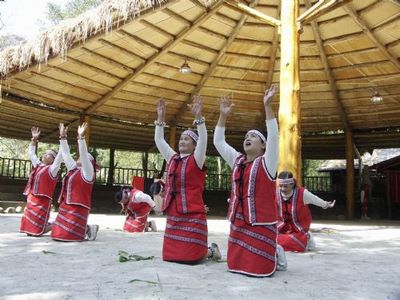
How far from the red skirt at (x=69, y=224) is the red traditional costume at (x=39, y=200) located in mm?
498

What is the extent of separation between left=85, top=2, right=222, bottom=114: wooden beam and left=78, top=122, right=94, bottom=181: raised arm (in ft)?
12.4

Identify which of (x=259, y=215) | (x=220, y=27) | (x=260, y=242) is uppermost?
(x=220, y=27)

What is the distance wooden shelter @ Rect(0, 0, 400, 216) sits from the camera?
629 cm

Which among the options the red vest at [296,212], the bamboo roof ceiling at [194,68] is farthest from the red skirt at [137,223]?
the bamboo roof ceiling at [194,68]

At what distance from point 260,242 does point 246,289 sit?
0.50 metres

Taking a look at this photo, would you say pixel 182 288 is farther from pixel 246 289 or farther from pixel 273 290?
pixel 273 290

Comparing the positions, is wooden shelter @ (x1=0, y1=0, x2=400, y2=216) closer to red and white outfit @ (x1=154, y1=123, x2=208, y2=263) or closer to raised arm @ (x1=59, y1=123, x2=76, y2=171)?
red and white outfit @ (x1=154, y1=123, x2=208, y2=263)

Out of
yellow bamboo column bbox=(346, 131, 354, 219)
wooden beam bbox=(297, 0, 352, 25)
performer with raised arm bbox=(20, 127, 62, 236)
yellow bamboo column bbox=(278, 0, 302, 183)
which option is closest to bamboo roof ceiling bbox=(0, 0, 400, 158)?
yellow bamboo column bbox=(346, 131, 354, 219)

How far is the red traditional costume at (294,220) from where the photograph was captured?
3.97 metres

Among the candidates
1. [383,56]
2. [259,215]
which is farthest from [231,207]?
[383,56]

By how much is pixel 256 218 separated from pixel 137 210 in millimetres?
3244

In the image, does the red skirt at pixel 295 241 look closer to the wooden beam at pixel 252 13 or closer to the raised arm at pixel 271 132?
the raised arm at pixel 271 132

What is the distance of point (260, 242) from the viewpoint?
9.27 feet

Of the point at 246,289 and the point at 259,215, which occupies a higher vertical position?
the point at 259,215
